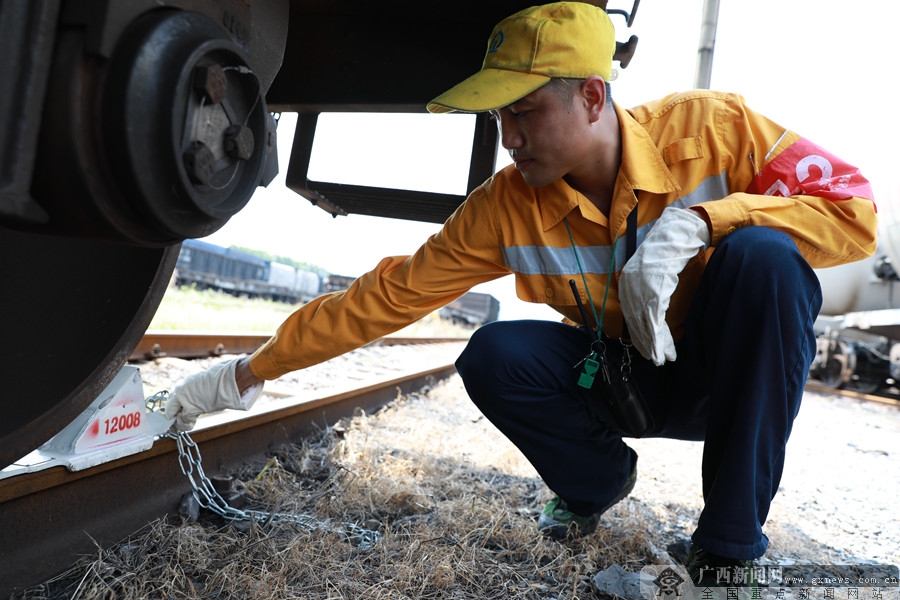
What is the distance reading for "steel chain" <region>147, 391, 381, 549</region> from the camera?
187 cm

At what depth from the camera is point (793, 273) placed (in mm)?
1535

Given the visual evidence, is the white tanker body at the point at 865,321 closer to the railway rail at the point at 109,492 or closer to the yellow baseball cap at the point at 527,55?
the yellow baseball cap at the point at 527,55

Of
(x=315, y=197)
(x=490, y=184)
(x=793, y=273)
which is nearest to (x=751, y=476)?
(x=793, y=273)

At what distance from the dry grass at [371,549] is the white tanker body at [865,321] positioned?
6.87 m

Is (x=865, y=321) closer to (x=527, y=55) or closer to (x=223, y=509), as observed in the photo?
(x=527, y=55)

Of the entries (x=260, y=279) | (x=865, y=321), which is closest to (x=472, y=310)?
(x=260, y=279)

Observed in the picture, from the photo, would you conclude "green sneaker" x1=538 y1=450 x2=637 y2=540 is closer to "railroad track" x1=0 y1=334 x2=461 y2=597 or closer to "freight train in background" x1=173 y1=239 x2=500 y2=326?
"railroad track" x1=0 y1=334 x2=461 y2=597

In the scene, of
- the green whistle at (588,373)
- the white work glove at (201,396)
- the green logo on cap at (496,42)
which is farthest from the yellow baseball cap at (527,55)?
the white work glove at (201,396)

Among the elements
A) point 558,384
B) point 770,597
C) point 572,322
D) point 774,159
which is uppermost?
point 774,159

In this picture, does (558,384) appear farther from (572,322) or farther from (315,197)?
(315,197)

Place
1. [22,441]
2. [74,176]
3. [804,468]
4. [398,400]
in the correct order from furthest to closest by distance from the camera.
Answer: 1. [398,400]
2. [804,468]
3. [22,441]
4. [74,176]

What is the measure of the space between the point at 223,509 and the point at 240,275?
1633 cm

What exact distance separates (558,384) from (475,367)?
0.96 ft

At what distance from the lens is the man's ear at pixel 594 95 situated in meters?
1.84
